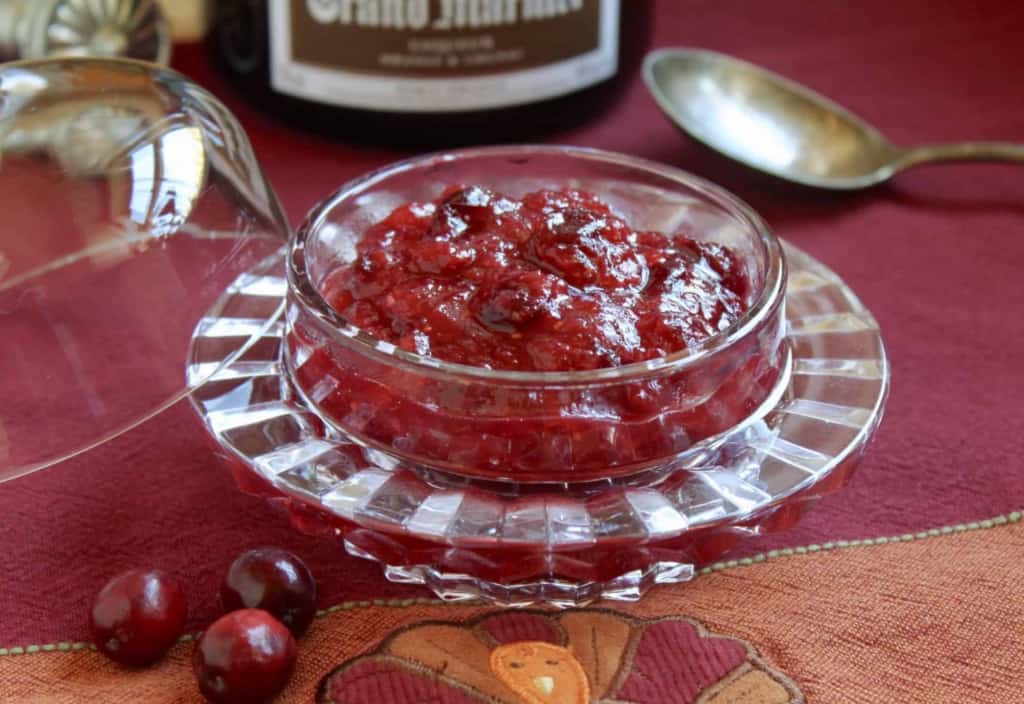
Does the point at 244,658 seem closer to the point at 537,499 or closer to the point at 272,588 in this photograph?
the point at 272,588

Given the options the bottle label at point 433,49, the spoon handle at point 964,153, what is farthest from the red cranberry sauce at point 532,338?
the spoon handle at point 964,153

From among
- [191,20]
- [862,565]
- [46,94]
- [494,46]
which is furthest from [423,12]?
[862,565]

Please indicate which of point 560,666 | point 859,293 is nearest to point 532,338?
point 560,666

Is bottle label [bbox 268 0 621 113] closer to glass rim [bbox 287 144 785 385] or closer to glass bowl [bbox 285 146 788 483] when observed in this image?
glass rim [bbox 287 144 785 385]

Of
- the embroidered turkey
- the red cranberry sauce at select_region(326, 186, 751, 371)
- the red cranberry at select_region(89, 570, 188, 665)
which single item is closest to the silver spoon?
the red cranberry sauce at select_region(326, 186, 751, 371)

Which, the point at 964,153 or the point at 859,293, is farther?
the point at 964,153
